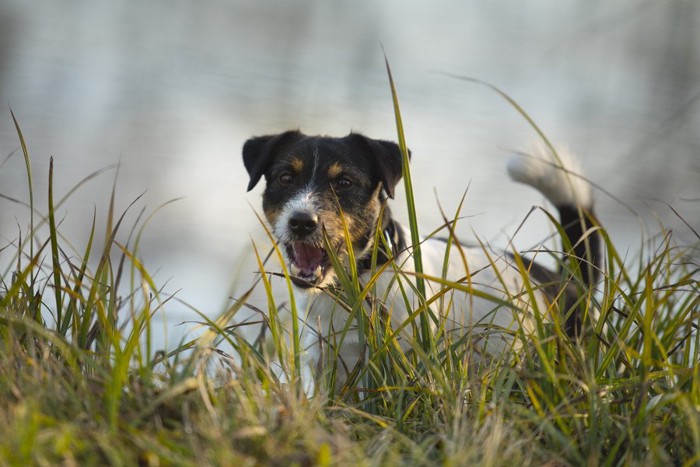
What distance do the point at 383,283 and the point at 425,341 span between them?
876mm

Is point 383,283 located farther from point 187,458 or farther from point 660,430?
point 187,458

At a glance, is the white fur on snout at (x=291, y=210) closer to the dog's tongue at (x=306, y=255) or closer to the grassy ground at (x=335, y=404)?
the dog's tongue at (x=306, y=255)

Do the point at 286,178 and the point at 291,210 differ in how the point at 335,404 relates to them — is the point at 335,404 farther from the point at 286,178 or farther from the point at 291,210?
the point at 286,178

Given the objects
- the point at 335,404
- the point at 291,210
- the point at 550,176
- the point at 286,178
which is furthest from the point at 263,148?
the point at 335,404

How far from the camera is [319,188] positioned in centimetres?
290

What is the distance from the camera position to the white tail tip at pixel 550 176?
316cm

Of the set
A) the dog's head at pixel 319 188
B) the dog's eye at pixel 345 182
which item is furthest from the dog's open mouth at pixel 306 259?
the dog's eye at pixel 345 182

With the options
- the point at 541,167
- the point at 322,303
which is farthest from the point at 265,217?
the point at 541,167

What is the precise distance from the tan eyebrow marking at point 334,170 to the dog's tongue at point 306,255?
12.2 inches

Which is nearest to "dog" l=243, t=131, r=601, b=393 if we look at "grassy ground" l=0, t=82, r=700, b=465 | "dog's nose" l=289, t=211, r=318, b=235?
"dog's nose" l=289, t=211, r=318, b=235

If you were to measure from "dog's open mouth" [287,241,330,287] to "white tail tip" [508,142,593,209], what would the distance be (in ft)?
3.06

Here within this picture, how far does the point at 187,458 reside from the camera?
3.51 feet

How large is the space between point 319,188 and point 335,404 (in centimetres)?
137

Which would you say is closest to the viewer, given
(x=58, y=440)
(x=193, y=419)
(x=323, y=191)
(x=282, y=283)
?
(x=58, y=440)
